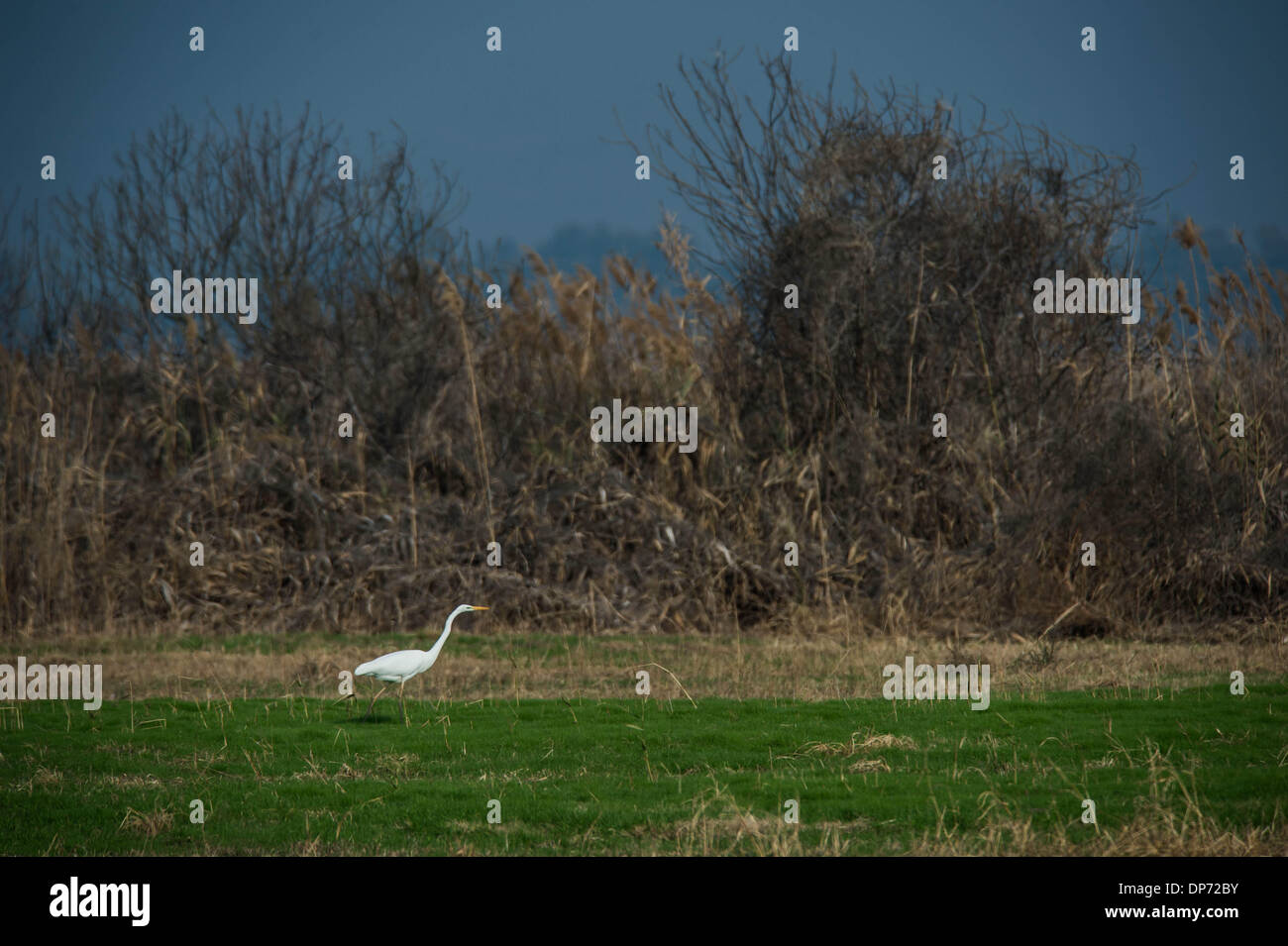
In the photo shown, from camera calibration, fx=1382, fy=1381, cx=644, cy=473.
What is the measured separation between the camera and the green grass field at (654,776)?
7973 millimetres

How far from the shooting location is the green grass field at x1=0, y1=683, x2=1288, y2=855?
797 cm

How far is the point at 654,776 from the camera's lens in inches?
373

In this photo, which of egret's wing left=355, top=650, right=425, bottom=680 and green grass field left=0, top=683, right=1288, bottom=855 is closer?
green grass field left=0, top=683, right=1288, bottom=855

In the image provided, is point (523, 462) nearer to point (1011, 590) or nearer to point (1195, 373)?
point (1011, 590)

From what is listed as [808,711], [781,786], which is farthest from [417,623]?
[781,786]

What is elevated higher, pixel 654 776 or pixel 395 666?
pixel 395 666

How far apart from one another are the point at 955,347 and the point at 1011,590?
190 inches

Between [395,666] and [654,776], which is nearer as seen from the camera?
[654,776]

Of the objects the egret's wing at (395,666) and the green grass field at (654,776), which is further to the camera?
the egret's wing at (395,666)

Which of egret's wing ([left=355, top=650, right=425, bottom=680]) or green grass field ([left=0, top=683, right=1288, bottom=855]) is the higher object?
egret's wing ([left=355, top=650, right=425, bottom=680])

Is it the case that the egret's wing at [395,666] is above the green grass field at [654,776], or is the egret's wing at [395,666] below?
above

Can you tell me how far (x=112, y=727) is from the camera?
1164 cm

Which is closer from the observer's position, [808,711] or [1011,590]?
[808,711]
